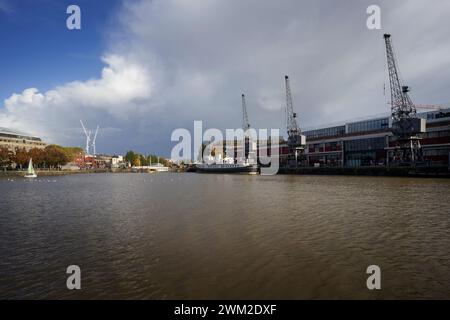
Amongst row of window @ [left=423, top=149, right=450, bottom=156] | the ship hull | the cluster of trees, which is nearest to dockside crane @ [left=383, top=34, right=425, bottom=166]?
row of window @ [left=423, top=149, right=450, bottom=156]

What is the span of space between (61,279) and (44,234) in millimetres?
Answer: 7454

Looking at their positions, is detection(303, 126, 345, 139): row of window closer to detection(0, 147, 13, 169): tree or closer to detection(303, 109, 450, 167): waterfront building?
detection(303, 109, 450, 167): waterfront building

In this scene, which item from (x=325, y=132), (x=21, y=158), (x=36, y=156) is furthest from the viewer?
(x=36, y=156)

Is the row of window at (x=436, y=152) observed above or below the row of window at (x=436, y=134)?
below

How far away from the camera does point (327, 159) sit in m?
119

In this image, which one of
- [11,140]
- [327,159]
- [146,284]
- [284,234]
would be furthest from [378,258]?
[11,140]

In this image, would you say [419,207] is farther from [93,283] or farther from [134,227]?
[93,283]

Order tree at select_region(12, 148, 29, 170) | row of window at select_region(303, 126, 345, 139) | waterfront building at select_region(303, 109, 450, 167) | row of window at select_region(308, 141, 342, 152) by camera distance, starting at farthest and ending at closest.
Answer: tree at select_region(12, 148, 29, 170), row of window at select_region(303, 126, 345, 139), row of window at select_region(308, 141, 342, 152), waterfront building at select_region(303, 109, 450, 167)

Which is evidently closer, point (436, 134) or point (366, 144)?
point (436, 134)

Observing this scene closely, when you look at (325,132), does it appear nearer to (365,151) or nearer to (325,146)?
(325,146)

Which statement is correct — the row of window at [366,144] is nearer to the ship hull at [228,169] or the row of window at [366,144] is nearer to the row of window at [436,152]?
the row of window at [436,152]

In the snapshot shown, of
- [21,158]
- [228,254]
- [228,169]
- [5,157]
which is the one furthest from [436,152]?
[5,157]

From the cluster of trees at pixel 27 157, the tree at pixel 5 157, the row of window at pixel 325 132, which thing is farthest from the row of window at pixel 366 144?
the tree at pixel 5 157
